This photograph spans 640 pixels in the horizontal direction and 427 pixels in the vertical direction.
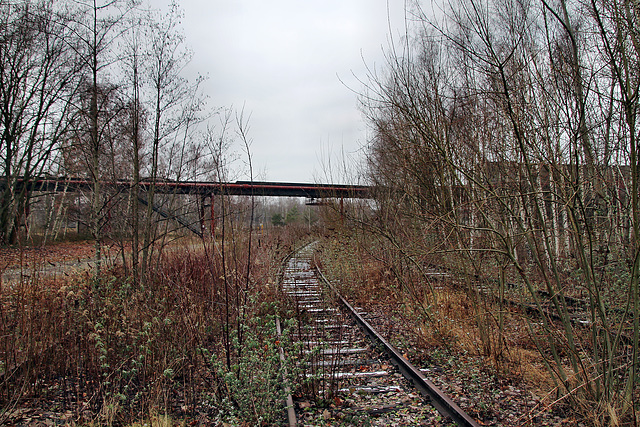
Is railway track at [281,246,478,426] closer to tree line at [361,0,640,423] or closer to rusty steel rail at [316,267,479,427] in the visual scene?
rusty steel rail at [316,267,479,427]

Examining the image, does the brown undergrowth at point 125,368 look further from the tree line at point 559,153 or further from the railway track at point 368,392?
the tree line at point 559,153

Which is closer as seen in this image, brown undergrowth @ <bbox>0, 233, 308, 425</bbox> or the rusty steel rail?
the rusty steel rail

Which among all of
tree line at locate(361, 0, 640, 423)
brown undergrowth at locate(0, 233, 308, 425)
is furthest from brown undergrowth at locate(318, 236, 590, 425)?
brown undergrowth at locate(0, 233, 308, 425)

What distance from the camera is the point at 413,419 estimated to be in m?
3.38

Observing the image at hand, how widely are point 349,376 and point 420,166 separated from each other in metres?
3.24

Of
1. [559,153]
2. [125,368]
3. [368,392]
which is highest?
[559,153]

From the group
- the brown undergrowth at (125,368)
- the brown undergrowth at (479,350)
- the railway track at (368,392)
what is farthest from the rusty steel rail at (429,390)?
the brown undergrowth at (125,368)

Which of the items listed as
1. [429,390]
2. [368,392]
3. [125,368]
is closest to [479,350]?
[429,390]

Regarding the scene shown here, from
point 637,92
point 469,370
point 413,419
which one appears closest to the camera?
point 637,92

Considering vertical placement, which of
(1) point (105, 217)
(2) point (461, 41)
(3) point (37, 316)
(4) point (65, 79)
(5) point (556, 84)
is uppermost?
(4) point (65, 79)

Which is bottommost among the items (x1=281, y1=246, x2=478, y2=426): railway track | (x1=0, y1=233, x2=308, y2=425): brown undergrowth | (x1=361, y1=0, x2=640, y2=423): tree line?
(x1=281, y1=246, x2=478, y2=426): railway track

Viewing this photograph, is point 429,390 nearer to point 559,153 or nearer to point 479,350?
point 479,350

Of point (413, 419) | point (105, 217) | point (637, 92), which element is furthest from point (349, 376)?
point (105, 217)

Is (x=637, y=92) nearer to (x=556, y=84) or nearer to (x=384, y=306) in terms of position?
(x=556, y=84)
